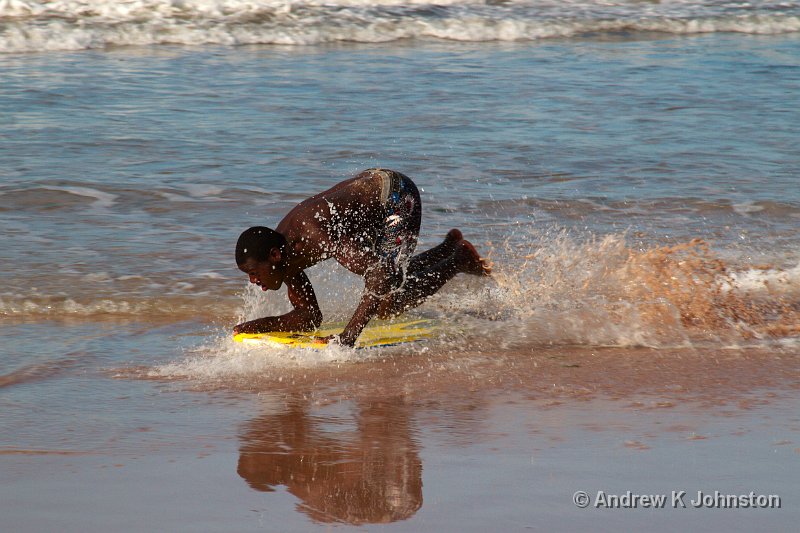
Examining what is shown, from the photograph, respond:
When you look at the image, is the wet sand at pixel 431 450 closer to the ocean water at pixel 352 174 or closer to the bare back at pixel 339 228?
the ocean water at pixel 352 174

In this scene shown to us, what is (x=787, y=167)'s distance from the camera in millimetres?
10164

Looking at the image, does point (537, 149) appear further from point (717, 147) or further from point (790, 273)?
point (790, 273)

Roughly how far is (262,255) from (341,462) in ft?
5.63

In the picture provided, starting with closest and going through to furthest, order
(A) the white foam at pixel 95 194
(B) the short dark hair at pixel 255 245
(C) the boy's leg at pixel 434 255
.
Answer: (B) the short dark hair at pixel 255 245 → (C) the boy's leg at pixel 434 255 → (A) the white foam at pixel 95 194

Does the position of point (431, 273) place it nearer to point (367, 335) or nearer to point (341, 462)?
point (367, 335)

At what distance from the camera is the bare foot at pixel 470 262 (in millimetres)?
A: 6352

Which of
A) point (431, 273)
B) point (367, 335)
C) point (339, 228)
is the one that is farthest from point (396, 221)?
point (367, 335)

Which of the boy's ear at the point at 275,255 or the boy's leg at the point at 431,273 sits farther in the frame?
the boy's leg at the point at 431,273

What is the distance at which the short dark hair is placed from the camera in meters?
5.37

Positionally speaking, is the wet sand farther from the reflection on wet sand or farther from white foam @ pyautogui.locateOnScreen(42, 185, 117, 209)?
white foam @ pyautogui.locateOnScreen(42, 185, 117, 209)

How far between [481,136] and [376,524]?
8275mm

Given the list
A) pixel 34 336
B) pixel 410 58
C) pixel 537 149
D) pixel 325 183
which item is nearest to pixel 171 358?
pixel 34 336

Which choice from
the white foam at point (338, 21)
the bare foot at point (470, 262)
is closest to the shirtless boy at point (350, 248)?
the bare foot at point (470, 262)

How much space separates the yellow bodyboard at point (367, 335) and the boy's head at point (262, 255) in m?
0.32
